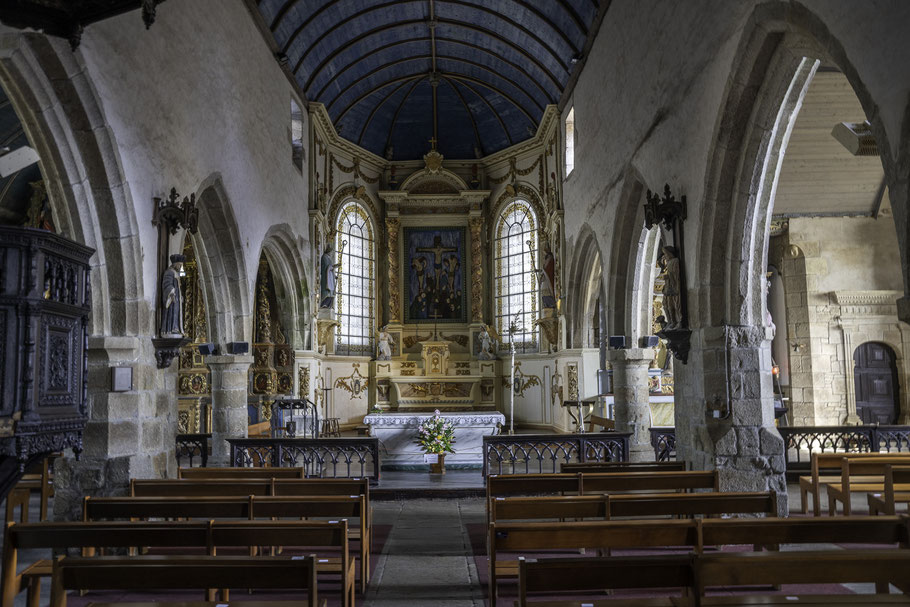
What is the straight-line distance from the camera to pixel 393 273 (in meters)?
20.1

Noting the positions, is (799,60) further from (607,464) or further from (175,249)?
(175,249)

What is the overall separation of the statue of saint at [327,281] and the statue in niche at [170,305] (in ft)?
27.8

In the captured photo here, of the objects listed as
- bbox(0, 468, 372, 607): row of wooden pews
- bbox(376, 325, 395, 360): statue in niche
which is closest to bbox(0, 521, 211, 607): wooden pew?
bbox(0, 468, 372, 607): row of wooden pews

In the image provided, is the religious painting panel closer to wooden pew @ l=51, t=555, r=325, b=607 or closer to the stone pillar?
the stone pillar

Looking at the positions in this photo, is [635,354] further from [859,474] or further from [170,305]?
[170,305]

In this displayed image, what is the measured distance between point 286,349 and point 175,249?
6.74 meters

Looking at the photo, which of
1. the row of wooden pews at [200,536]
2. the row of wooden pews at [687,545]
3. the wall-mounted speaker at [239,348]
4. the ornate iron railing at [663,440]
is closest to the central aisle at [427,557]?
the row of wooden pews at [200,536]

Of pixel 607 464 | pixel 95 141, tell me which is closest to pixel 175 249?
pixel 95 141

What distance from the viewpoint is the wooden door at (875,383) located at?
43.9 feet

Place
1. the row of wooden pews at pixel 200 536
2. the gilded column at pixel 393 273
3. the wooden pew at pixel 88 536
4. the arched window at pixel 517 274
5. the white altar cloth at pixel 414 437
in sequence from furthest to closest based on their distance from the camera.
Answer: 1. the gilded column at pixel 393 273
2. the arched window at pixel 517 274
3. the white altar cloth at pixel 414 437
4. the wooden pew at pixel 88 536
5. the row of wooden pews at pixel 200 536

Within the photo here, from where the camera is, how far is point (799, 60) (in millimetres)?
6422

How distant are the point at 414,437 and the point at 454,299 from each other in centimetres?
872

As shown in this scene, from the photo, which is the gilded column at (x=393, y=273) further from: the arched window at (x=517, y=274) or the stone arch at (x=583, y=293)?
the stone arch at (x=583, y=293)

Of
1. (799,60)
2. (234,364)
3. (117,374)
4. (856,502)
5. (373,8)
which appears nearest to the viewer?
(799,60)
